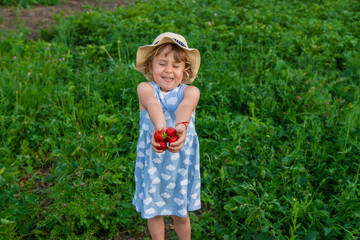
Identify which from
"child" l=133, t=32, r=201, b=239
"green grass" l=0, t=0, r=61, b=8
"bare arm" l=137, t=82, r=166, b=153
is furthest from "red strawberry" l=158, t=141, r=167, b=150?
"green grass" l=0, t=0, r=61, b=8

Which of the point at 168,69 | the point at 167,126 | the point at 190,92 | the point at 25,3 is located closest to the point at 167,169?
the point at 167,126

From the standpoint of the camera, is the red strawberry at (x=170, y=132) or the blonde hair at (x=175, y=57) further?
the blonde hair at (x=175, y=57)

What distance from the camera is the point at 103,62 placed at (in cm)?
530

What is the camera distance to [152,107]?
6.95ft

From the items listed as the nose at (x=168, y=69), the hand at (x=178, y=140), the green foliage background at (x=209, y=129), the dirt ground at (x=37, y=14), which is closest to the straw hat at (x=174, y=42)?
the nose at (x=168, y=69)

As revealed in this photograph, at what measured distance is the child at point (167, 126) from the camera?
220cm

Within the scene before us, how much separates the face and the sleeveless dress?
0.16 ft

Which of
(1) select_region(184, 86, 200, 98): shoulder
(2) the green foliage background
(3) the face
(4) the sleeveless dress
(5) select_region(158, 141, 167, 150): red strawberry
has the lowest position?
(2) the green foliage background

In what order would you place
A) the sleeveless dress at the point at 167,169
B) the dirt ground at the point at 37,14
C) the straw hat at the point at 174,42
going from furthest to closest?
the dirt ground at the point at 37,14 < the sleeveless dress at the point at 167,169 < the straw hat at the point at 174,42

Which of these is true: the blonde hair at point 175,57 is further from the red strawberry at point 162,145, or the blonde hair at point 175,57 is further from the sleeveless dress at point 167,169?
the red strawberry at point 162,145

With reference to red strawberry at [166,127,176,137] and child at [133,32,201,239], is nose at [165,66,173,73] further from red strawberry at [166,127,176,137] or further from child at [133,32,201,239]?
red strawberry at [166,127,176,137]

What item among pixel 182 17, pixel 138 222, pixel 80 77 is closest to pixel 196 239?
pixel 138 222

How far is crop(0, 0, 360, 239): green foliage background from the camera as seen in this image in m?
2.97

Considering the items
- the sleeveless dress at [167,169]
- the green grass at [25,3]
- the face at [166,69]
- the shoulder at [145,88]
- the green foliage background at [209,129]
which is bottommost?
the green foliage background at [209,129]
